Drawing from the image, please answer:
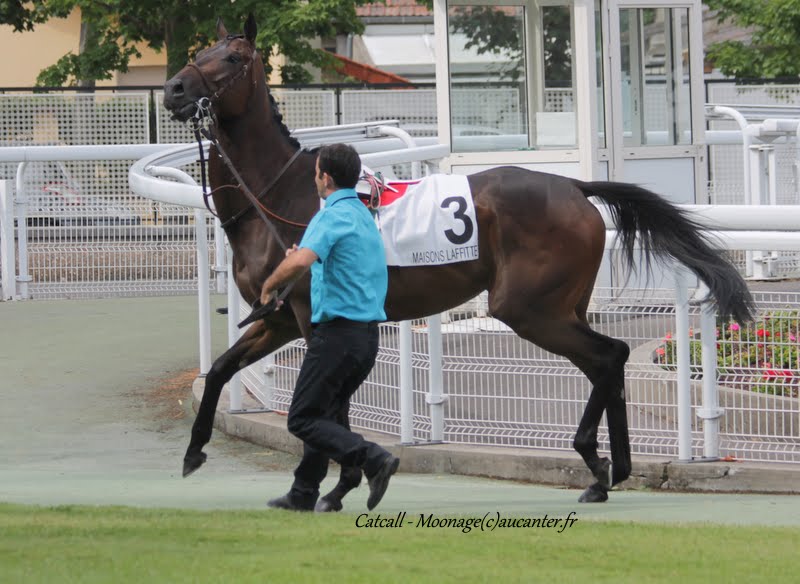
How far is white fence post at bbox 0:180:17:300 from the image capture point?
49.1ft

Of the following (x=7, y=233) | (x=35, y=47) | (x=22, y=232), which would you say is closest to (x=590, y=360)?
(x=7, y=233)

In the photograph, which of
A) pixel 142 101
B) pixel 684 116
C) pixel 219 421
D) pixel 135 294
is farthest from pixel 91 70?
pixel 219 421

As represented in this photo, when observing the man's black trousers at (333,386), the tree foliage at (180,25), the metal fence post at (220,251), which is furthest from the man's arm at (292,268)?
the tree foliage at (180,25)

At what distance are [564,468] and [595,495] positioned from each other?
750 millimetres

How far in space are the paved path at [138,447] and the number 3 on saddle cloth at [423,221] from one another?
3.88 feet

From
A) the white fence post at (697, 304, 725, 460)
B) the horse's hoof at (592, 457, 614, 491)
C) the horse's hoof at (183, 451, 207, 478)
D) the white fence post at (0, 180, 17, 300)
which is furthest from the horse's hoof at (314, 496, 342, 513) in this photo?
the white fence post at (0, 180, 17, 300)

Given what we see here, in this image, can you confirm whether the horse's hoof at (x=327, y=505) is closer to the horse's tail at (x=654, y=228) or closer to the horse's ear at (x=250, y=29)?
the horse's tail at (x=654, y=228)

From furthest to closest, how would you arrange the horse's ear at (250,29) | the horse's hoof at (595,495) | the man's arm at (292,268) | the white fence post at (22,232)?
the white fence post at (22,232) → the horse's ear at (250,29) → the horse's hoof at (595,495) → the man's arm at (292,268)

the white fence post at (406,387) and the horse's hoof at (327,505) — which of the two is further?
the white fence post at (406,387)

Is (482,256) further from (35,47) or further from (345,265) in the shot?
(35,47)

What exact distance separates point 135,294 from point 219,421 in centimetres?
646

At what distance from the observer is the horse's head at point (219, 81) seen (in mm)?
7098

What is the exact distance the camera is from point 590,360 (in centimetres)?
703

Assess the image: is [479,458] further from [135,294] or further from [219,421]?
[135,294]
